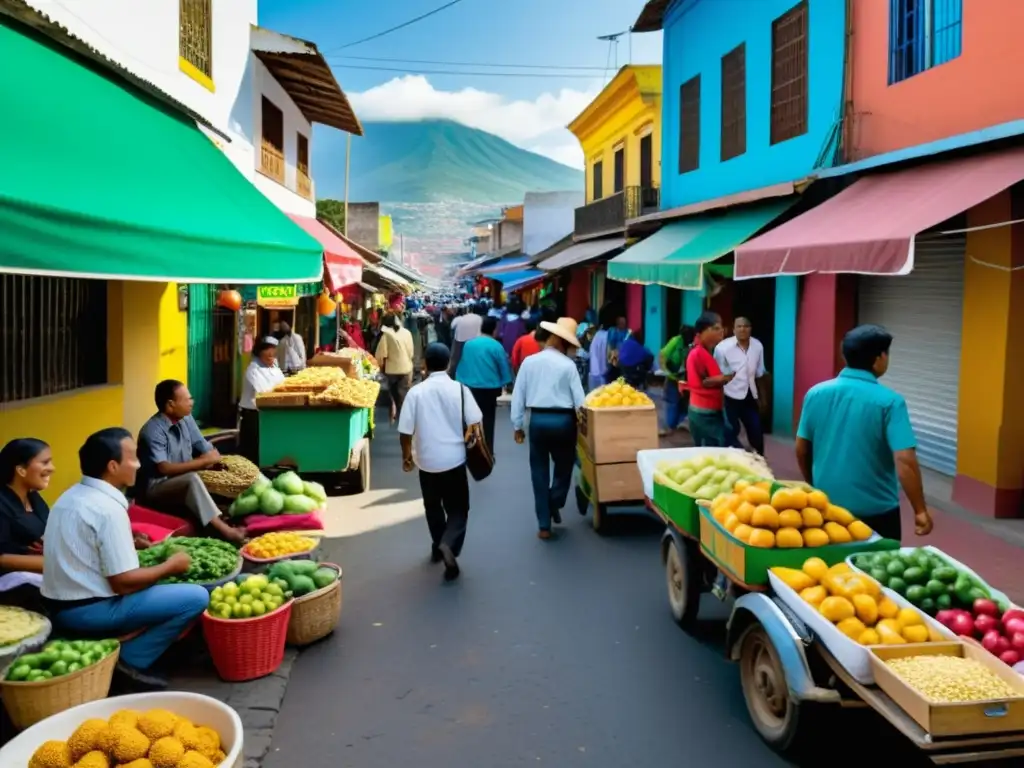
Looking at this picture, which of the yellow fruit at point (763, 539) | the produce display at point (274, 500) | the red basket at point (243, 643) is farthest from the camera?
the produce display at point (274, 500)

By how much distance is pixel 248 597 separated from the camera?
16.9ft

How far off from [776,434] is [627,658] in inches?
346

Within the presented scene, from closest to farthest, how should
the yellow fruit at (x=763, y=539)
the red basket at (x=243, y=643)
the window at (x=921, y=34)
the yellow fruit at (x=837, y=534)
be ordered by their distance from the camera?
1. the yellow fruit at (x=763, y=539)
2. the yellow fruit at (x=837, y=534)
3. the red basket at (x=243, y=643)
4. the window at (x=921, y=34)

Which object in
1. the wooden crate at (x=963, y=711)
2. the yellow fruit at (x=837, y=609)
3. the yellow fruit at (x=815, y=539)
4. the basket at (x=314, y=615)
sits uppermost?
the yellow fruit at (x=815, y=539)

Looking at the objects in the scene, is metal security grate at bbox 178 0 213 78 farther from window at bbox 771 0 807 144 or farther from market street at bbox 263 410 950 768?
window at bbox 771 0 807 144

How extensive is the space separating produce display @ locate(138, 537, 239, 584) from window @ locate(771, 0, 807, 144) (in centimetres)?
1007

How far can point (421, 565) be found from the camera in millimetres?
7309

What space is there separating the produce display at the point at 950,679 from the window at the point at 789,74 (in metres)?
10.4

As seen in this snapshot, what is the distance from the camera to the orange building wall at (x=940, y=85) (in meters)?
8.16

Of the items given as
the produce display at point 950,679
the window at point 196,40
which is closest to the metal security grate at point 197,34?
the window at point 196,40

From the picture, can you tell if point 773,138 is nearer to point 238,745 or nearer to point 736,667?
point 736,667

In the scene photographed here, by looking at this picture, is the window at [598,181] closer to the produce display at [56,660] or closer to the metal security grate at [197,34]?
the metal security grate at [197,34]

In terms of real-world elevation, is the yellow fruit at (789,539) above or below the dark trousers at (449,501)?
above

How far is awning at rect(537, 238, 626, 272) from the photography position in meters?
21.7
